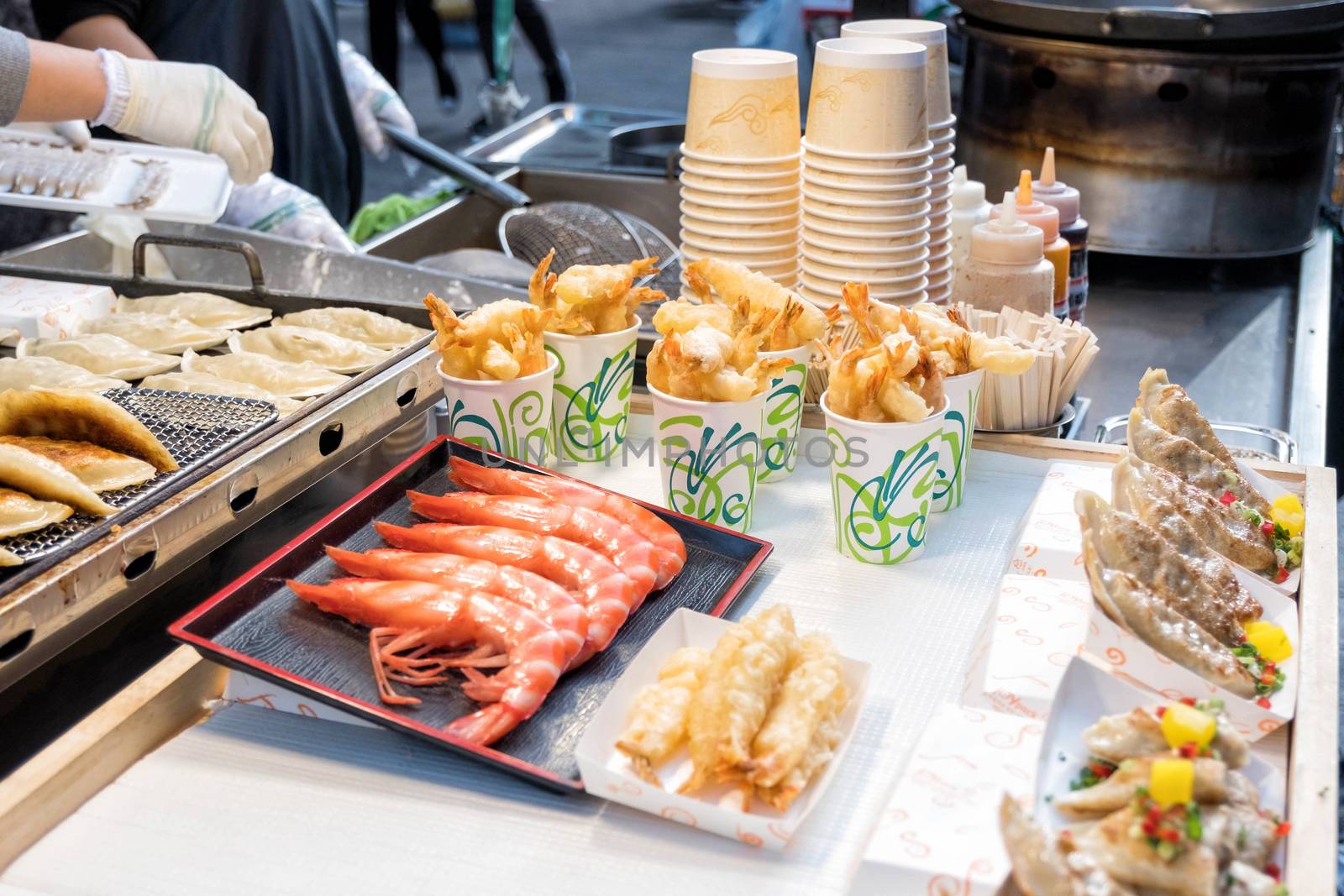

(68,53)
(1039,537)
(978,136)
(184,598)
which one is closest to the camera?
(1039,537)

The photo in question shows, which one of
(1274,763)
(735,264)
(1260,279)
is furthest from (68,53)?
(1260,279)

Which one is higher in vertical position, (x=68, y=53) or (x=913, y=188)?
(x=68, y=53)

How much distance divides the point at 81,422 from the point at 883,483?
3.77ft

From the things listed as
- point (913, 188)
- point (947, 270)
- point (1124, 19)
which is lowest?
point (947, 270)

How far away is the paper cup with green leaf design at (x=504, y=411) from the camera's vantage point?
1.73m

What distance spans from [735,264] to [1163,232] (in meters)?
1.68

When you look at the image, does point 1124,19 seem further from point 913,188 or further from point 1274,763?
point 1274,763

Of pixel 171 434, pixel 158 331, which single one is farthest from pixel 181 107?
pixel 171 434

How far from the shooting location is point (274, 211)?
130 inches

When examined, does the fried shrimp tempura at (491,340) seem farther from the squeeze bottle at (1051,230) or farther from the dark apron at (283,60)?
the dark apron at (283,60)

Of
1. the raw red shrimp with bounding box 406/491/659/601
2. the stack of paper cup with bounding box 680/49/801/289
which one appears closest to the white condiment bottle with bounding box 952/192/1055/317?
the stack of paper cup with bounding box 680/49/801/289

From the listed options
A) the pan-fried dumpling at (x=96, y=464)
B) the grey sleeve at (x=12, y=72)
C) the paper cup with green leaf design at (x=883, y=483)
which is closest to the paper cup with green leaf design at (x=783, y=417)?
the paper cup with green leaf design at (x=883, y=483)

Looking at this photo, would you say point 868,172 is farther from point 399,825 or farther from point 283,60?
point 283,60

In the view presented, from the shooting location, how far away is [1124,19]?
2.85 metres
